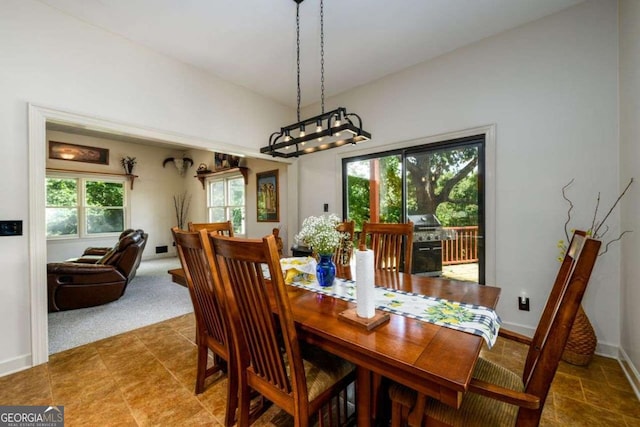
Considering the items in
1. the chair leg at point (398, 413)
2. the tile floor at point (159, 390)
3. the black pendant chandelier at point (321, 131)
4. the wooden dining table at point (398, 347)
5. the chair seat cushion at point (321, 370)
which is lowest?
the tile floor at point (159, 390)

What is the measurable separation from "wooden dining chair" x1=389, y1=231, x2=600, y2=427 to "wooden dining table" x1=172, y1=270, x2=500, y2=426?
110 mm

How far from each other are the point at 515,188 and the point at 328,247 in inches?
84.4

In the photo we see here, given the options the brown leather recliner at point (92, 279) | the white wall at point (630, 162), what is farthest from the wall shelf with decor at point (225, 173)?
the white wall at point (630, 162)

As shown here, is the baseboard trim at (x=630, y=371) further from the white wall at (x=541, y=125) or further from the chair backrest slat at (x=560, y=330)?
the chair backrest slat at (x=560, y=330)

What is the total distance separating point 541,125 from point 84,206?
8206 millimetres

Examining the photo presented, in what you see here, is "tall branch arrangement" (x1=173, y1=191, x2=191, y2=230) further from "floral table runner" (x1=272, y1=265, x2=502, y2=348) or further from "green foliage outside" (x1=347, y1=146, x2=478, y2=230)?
"floral table runner" (x1=272, y1=265, x2=502, y2=348)

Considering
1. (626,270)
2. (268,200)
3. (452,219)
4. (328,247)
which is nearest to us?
(328,247)

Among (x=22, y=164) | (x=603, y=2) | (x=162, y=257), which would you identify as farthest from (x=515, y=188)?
(x=162, y=257)

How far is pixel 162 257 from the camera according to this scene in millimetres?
6953

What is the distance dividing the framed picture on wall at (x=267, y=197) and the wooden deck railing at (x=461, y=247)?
297 cm

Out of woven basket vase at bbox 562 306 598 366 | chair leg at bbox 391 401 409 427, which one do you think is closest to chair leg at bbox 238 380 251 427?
chair leg at bbox 391 401 409 427

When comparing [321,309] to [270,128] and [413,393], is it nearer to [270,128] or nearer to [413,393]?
[413,393]

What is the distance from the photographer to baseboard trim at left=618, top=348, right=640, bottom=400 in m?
1.76

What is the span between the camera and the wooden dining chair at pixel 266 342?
102cm
